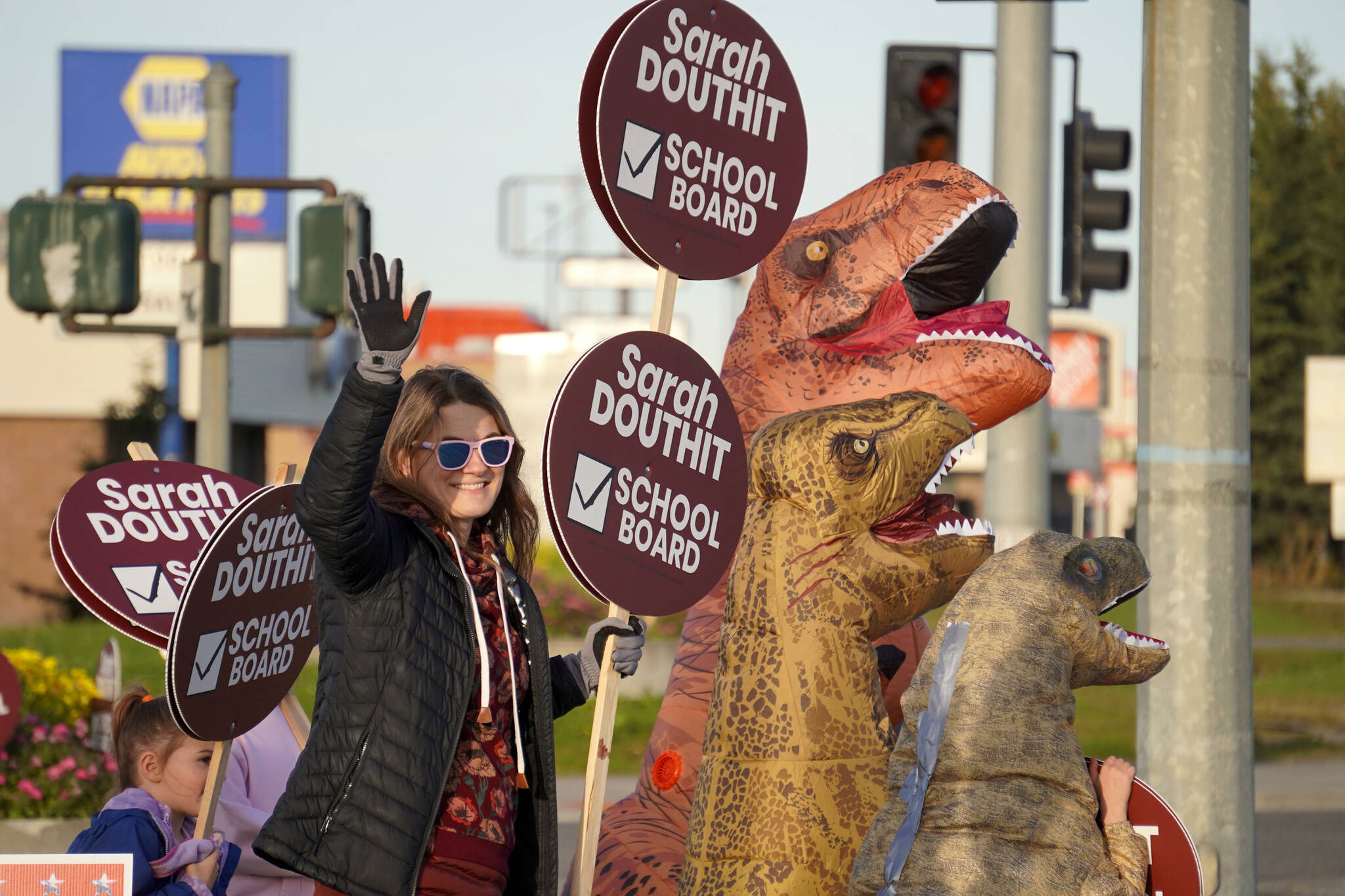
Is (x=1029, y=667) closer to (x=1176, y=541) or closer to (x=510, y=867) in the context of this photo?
(x=510, y=867)

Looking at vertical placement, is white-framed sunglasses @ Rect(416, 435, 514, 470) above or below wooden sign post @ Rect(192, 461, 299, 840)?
above

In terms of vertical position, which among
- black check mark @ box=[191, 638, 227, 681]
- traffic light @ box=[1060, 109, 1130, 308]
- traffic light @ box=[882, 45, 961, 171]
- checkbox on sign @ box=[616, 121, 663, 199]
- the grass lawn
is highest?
traffic light @ box=[882, 45, 961, 171]

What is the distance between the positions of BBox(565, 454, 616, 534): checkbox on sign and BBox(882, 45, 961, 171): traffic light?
4.74 meters

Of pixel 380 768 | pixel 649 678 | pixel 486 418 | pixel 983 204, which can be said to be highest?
pixel 983 204

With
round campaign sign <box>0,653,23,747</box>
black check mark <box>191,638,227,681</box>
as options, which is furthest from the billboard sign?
black check mark <box>191,638,227,681</box>

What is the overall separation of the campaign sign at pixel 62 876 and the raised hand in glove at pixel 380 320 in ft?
3.54

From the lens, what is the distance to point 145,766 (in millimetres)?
3785

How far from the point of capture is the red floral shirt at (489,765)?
114 inches

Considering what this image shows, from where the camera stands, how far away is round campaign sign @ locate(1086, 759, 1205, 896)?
3.10 m

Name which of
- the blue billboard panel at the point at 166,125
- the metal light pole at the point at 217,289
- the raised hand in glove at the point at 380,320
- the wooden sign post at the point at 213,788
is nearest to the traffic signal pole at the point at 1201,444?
the wooden sign post at the point at 213,788

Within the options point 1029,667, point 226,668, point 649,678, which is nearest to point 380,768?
point 226,668

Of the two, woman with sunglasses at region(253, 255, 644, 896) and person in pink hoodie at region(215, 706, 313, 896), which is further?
person in pink hoodie at region(215, 706, 313, 896)

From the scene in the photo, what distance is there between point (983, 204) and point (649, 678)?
363 inches

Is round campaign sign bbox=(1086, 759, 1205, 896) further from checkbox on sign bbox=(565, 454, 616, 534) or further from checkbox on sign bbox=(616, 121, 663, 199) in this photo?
checkbox on sign bbox=(616, 121, 663, 199)
